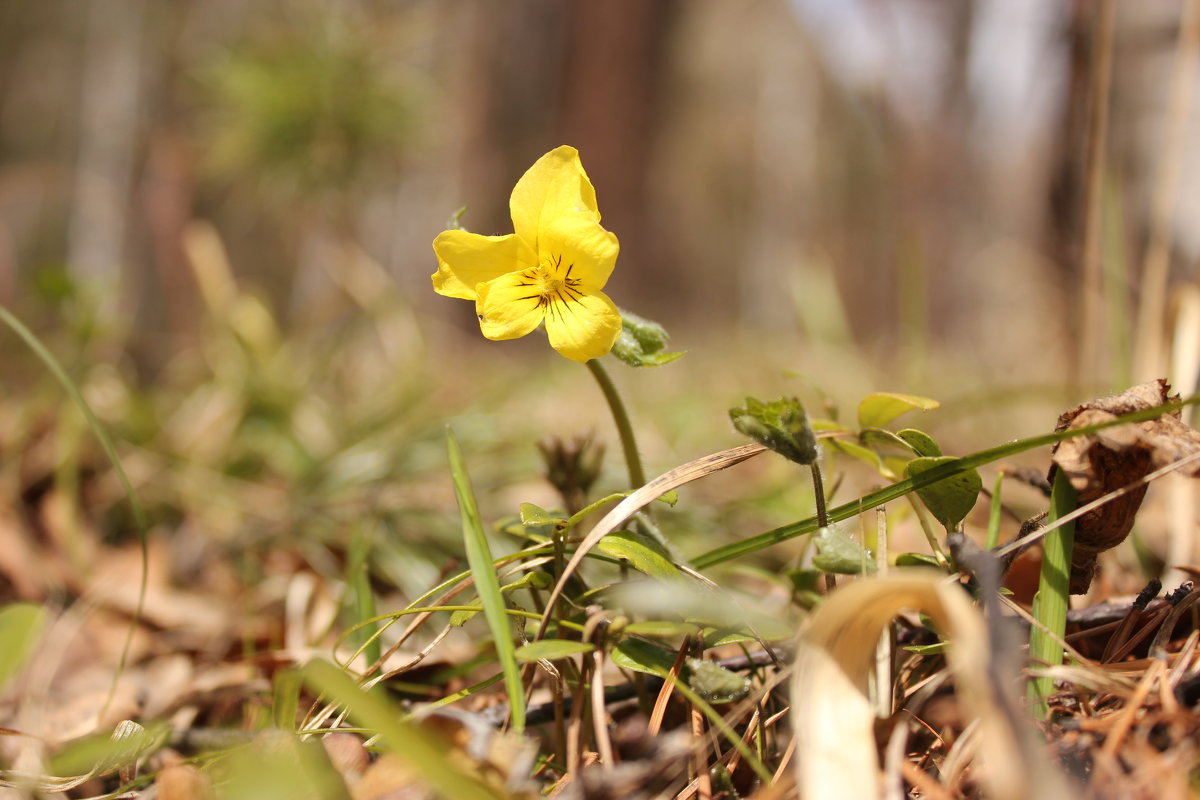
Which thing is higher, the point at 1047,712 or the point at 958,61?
the point at 958,61

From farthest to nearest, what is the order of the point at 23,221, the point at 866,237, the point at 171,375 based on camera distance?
the point at 866,237 < the point at 23,221 < the point at 171,375

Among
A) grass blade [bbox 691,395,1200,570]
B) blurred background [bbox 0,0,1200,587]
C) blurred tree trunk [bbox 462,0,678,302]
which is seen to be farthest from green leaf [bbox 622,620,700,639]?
blurred tree trunk [bbox 462,0,678,302]

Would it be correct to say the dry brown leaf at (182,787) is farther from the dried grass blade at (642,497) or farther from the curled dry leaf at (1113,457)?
the curled dry leaf at (1113,457)

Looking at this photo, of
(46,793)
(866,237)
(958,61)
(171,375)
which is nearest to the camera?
(46,793)

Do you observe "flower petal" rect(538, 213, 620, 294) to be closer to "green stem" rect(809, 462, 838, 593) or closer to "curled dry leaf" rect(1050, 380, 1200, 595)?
"green stem" rect(809, 462, 838, 593)

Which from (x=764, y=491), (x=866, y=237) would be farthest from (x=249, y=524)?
(x=866, y=237)

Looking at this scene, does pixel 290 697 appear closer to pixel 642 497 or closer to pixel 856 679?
pixel 642 497

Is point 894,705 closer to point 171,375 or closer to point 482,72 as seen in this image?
point 171,375
